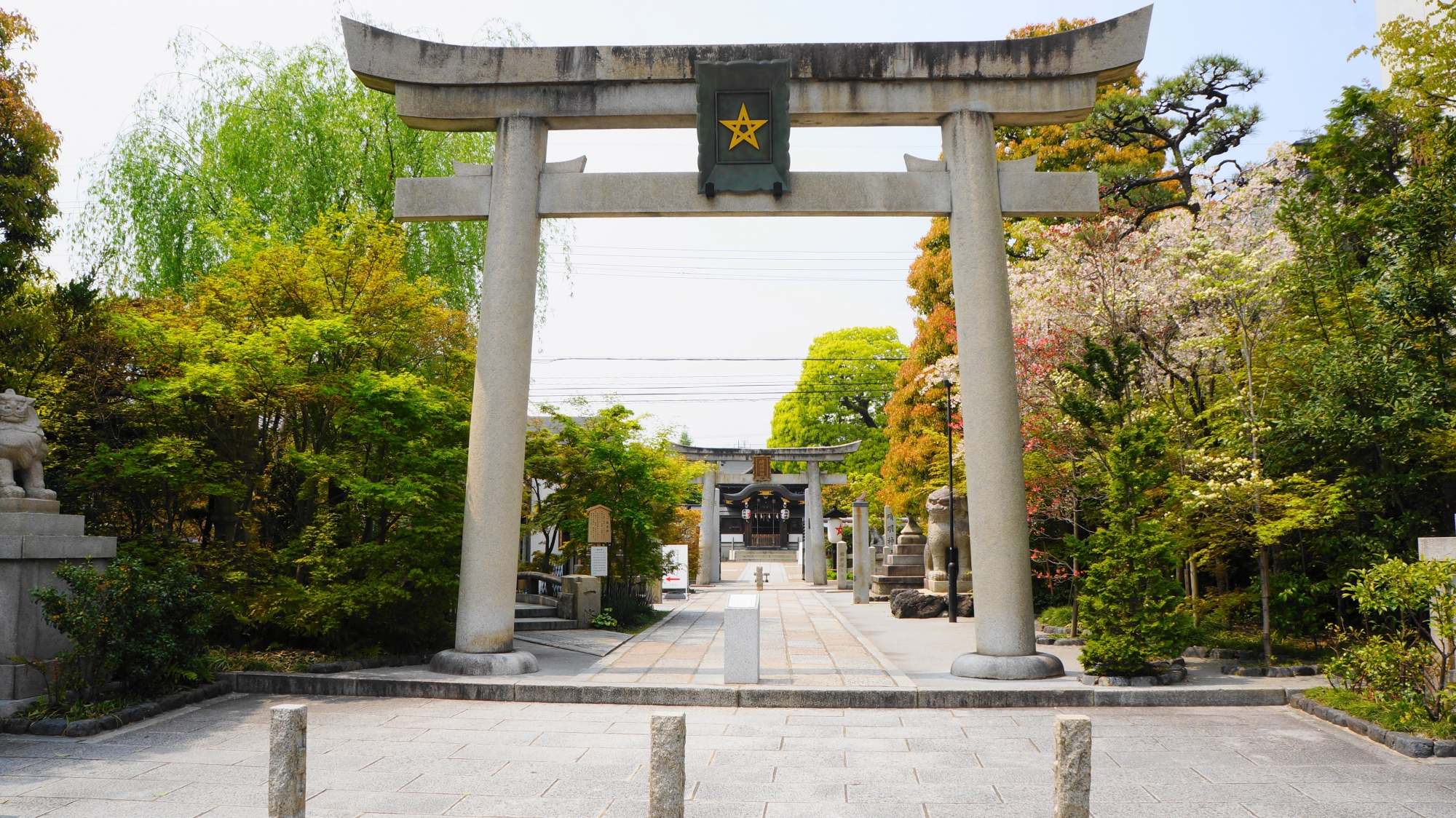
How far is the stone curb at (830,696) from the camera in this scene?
9.53 meters

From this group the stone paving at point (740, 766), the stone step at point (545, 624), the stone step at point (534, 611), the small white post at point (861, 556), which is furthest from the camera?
the small white post at point (861, 556)

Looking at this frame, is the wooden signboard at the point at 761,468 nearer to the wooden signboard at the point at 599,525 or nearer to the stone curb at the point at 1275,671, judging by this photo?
the wooden signboard at the point at 599,525

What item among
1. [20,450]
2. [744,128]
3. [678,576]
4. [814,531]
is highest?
[744,128]

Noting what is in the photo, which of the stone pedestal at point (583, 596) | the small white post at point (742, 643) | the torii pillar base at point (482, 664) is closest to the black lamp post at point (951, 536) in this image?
the stone pedestal at point (583, 596)

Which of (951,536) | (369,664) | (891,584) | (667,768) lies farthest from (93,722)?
(891,584)

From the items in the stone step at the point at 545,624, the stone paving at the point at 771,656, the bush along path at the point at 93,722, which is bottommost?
the bush along path at the point at 93,722

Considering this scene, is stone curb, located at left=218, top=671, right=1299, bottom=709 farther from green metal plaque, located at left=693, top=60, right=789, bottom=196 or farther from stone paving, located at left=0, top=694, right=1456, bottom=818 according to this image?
green metal plaque, located at left=693, top=60, right=789, bottom=196

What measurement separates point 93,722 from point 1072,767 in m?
7.98

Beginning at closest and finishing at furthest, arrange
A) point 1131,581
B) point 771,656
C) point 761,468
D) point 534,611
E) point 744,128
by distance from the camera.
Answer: point 1131,581, point 744,128, point 771,656, point 534,611, point 761,468

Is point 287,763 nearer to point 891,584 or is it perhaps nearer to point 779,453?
point 891,584

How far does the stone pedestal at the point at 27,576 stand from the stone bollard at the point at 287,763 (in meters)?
4.96

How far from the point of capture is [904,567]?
1029 inches

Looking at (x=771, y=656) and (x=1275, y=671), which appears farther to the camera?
(x=771, y=656)

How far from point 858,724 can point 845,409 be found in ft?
128
